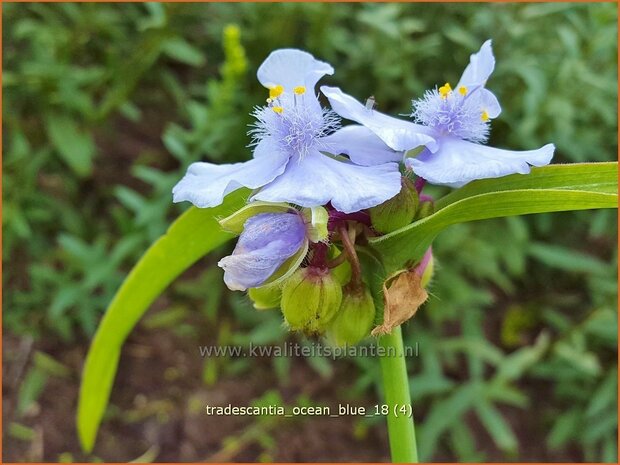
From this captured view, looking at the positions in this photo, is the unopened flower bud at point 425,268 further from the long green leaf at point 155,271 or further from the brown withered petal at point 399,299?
the long green leaf at point 155,271

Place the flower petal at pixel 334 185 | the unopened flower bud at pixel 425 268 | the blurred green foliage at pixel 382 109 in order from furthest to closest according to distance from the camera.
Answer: the blurred green foliage at pixel 382 109 < the unopened flower bud at pixel 425 268 < the flower petal at pixel 334 185

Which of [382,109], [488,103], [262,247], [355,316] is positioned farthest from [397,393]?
[382,109]

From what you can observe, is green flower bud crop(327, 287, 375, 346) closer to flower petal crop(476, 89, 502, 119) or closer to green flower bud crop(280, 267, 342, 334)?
green flower bud crop(280, 267, 342, 334)

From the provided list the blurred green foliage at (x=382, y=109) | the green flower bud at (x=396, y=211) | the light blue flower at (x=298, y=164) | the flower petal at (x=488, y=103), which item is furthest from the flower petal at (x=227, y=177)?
the blurred green foliage at (x=382, y=109)

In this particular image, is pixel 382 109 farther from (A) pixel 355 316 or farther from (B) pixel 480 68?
(A) pixel 355 316

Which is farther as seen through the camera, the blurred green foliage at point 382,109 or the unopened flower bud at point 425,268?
the blurred green foliage at point 382,109

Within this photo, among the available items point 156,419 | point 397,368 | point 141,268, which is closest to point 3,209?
point 156,419
